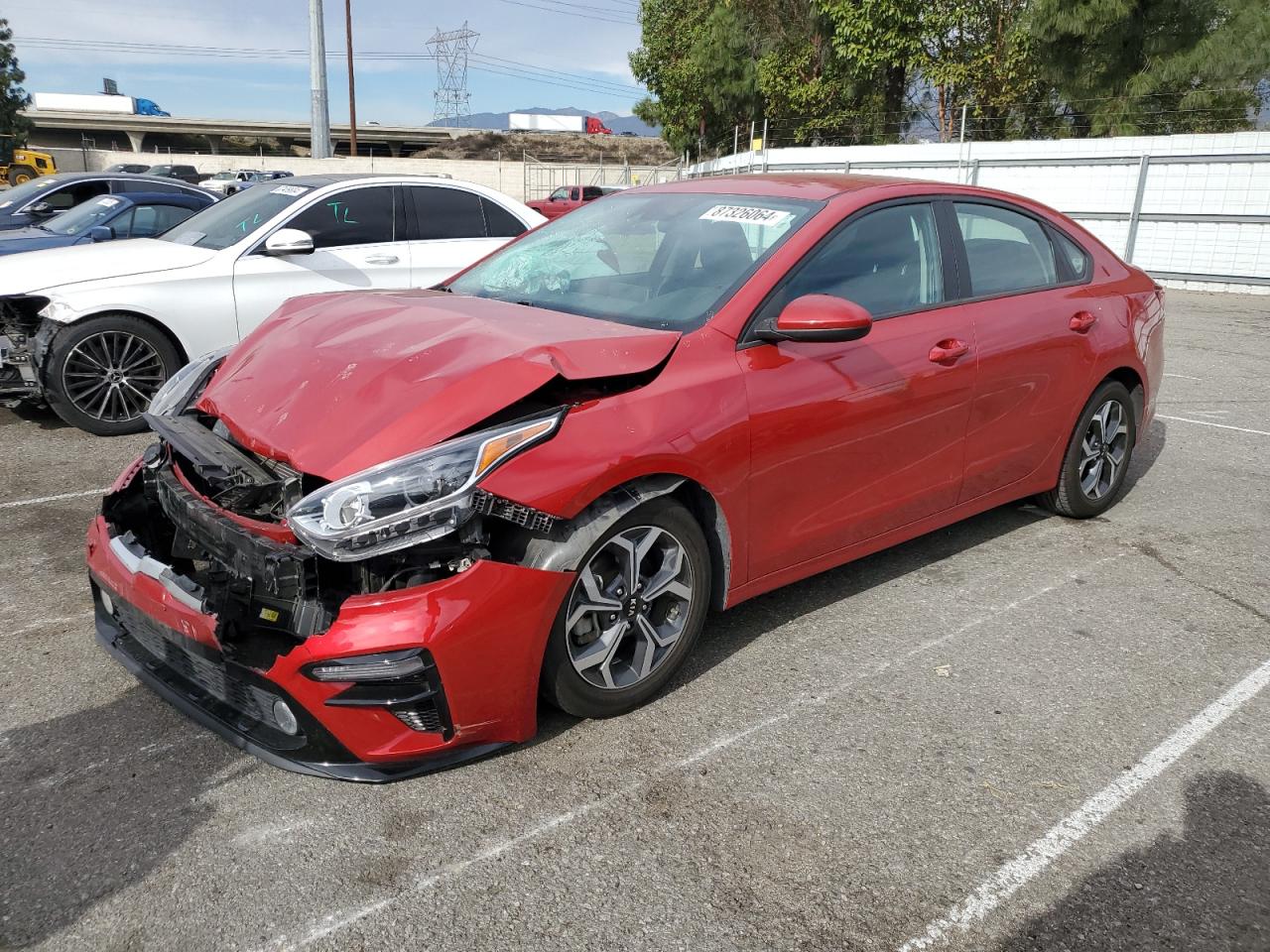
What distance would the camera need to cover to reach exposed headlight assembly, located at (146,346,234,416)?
11.6 ft

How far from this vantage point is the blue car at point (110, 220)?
346 inches

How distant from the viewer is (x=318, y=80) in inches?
1075

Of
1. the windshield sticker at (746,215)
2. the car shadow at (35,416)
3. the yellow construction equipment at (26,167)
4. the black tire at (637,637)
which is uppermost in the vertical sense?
the yellow construction equipment at (26,167)

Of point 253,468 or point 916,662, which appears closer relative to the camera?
point 253,468

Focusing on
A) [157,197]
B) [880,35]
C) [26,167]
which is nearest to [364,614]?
[157,197]

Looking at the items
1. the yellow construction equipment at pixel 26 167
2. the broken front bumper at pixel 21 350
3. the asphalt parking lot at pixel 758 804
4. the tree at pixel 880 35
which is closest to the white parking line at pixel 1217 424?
the asphalt parking lot at pixel 758 804

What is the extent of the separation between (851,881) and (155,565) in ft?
7.08

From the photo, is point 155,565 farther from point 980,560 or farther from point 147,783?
point 980,560

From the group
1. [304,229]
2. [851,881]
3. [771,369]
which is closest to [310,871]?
[851,881]

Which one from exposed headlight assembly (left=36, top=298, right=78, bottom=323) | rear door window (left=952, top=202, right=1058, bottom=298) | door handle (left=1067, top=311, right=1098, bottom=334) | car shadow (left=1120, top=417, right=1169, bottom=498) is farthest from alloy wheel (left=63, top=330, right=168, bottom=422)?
car shadow (left=1120, top=417, right=1169, bottom=498)

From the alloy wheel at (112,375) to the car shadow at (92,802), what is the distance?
12.2ft

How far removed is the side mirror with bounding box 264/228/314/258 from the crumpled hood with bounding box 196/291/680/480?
321 centimetres

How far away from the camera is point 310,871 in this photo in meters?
2.41

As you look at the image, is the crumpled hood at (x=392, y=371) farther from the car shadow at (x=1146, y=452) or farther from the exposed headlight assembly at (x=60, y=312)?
the car shadow at (x=1146, y=452)
